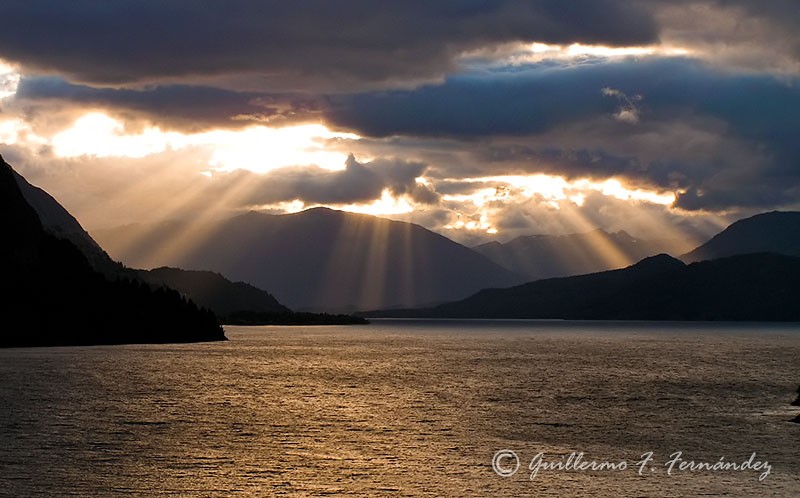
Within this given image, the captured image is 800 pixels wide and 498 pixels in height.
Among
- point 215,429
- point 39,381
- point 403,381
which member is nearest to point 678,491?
point 215,429

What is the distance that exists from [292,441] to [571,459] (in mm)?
22603

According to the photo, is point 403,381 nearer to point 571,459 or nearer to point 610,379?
point 610,379

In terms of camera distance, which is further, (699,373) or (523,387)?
(699,373)

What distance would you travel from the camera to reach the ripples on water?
199ft

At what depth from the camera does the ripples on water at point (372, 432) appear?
60.7 m

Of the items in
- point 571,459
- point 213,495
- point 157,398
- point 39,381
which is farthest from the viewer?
point 39,381

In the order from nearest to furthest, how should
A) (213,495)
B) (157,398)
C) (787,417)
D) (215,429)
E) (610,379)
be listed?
(213,495), (215,429), (787,417), (157,398), (610,379)

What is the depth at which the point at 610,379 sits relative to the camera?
155m

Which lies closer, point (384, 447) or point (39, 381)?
point (384, 447)

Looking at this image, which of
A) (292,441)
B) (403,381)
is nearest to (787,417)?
(292,441)

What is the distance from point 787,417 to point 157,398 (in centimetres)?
6963

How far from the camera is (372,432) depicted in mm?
84125

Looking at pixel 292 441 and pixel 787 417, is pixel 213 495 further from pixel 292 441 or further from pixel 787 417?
pixel 787 417

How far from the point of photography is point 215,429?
280 ft
